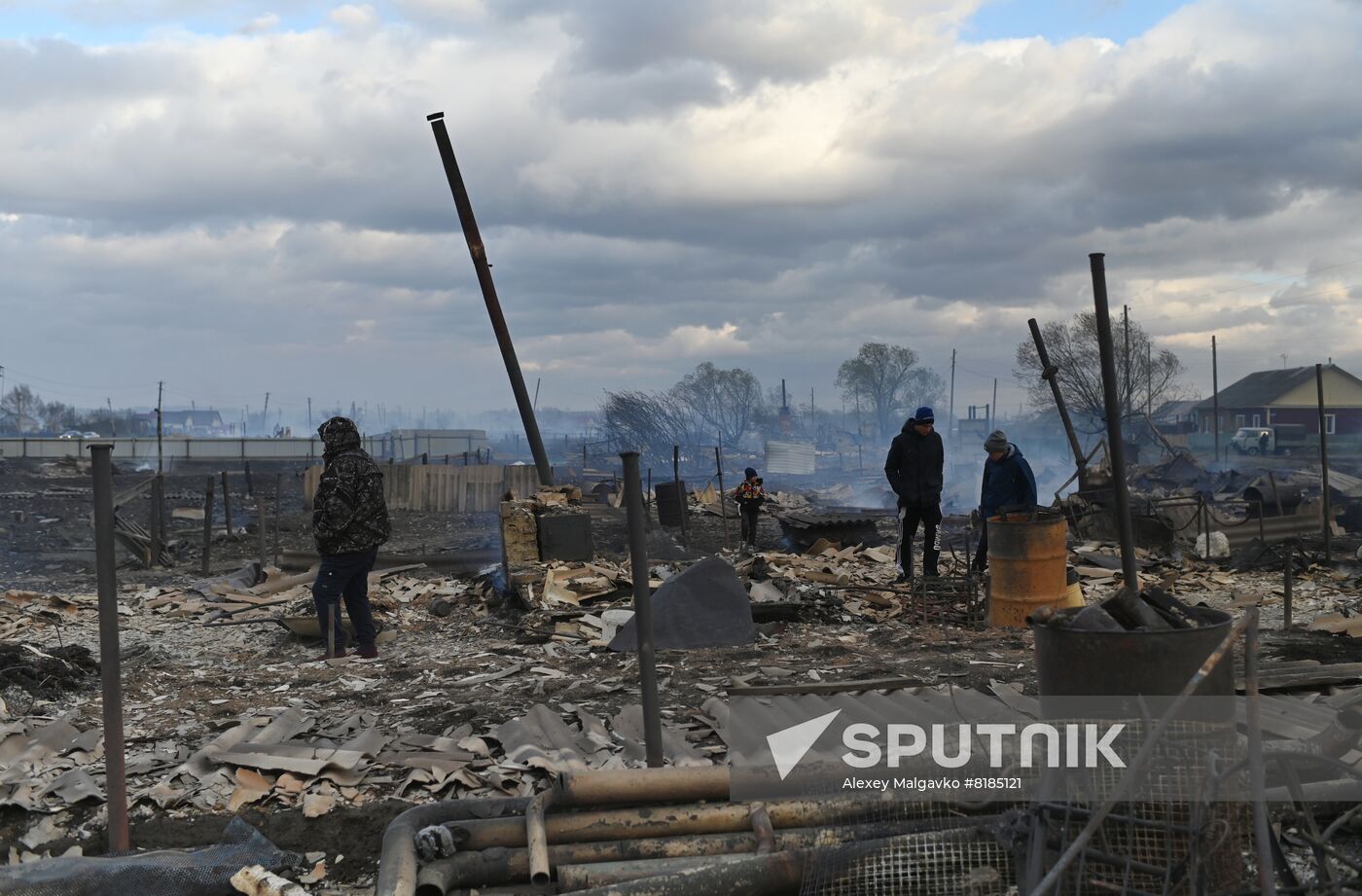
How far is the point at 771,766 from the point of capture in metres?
4.30

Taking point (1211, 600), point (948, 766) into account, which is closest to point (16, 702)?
point (948, 766)

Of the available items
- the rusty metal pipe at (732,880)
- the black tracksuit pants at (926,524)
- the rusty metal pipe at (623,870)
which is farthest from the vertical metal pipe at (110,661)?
the black tracksuit pants at (926,524)

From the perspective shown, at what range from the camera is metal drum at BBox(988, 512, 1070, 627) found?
8555 mm

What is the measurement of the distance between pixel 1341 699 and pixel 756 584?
5493 mm

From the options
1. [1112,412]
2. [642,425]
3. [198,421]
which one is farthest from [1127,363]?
[198,421]

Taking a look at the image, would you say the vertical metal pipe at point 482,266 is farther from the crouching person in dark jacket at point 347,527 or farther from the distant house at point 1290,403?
the distant house at point 1290,403

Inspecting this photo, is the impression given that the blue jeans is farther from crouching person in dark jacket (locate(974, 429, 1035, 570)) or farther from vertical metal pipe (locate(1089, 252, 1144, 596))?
crouching person in dark jacket (locate(974, 429, 1035, 570))

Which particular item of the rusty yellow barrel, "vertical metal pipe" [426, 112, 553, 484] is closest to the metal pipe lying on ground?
the rusty yellow barrel

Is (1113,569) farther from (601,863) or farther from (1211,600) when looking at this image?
(601,863)

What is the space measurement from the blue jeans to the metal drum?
490cm

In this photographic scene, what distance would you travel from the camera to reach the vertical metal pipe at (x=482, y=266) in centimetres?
1555

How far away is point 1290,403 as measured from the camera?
69250 millimetres

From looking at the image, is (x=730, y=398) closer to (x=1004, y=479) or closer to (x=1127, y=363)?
(x=1127, y=363)

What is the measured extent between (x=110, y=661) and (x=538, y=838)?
1.83m
